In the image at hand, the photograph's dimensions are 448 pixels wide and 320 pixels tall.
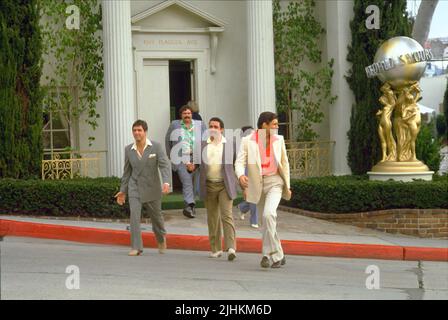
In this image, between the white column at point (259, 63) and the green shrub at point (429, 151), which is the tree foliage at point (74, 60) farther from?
the green shrub at point (429, 151)

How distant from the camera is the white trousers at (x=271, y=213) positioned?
34.7ft

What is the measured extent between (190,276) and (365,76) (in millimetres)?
9298

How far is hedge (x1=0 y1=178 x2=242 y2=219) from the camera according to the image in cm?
1456

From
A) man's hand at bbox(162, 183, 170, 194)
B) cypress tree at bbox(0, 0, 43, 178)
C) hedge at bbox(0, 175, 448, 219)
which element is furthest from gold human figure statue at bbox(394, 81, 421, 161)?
cypress tree at bbox(0, 0, 43, 178)

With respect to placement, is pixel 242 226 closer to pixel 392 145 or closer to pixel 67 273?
pixel 392 145

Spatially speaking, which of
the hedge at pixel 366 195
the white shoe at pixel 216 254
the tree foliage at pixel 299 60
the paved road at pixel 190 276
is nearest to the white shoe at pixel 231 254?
the paved road at pixel 190 276

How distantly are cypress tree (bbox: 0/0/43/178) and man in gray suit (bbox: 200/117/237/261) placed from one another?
532 centimetres

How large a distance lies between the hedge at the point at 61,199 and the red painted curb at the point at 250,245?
1.15 m

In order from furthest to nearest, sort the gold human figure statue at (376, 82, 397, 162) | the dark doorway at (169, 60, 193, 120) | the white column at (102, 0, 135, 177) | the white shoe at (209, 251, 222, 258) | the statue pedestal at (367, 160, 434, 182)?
1. the dark doorway at (169, 60, 193, 120)
2. the white column at (102, 0, 135, 177)
3. the gold human figure statue at (376, 82, 397, 162)
4. the statue pedestal at (367, 160, 434, 182)
5. the white shoe at (209, 251, 222, 258)

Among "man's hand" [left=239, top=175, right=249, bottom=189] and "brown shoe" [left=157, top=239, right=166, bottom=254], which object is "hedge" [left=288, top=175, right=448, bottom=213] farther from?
"man's hand" [left=239, top=175, right=249, bottom=189]

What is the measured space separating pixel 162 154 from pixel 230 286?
296cm

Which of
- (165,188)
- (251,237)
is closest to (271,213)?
(165,188)

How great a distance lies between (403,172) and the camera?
15.8 meters

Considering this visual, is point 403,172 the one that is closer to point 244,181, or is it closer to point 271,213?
point 271,213
